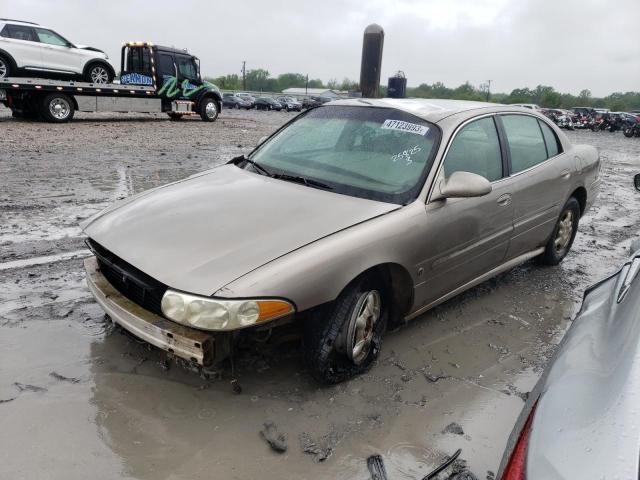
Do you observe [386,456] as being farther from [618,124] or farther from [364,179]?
[618,124]

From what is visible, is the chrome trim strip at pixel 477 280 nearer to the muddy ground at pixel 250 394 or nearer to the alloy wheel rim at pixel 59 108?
the muddy ground at pixel 250 394

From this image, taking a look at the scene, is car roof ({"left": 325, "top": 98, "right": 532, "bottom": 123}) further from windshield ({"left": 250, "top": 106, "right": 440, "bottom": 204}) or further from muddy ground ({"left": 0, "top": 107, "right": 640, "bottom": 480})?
muddy ground ({"left": 0, "top": 107, "right": 640, "bottom": 480})

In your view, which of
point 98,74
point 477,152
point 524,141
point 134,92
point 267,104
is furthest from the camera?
point 267,104

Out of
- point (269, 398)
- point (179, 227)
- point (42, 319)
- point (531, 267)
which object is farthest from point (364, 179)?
point (531, 267)

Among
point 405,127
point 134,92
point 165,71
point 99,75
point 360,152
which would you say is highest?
point 165,71

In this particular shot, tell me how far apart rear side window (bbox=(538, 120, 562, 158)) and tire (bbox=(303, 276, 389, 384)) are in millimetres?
2471

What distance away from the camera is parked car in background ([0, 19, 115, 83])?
1441 centimetres

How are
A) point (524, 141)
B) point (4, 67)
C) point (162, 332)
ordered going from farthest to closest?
1. point (4, 67)
2. point (524, 141)
3. point (162, 332)

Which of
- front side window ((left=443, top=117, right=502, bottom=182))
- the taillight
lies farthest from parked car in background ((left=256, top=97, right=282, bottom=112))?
the taillight

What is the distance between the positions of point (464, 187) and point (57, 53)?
1594 cm

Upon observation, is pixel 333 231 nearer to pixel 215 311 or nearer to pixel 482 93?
pixel 215 311

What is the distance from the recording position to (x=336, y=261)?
258 centimetres

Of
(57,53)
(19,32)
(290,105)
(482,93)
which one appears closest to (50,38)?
(57,53)

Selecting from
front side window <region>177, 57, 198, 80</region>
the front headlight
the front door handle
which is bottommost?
the front headlight
